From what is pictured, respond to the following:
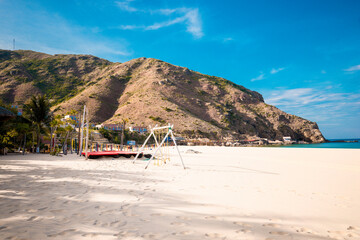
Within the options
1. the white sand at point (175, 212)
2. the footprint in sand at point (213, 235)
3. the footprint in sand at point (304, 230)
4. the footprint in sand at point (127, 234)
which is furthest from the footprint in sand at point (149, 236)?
the footprint in sand at point (304, 230)

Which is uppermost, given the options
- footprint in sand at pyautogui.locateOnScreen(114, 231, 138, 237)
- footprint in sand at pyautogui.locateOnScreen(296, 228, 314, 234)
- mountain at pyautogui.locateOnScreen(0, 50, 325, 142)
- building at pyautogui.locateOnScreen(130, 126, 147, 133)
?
mountain at pyautogui.locateOnScreen(0, 50, 325, 142)

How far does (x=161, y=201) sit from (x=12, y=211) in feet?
9.39

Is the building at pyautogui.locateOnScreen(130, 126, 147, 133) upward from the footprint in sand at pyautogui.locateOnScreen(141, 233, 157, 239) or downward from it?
upward

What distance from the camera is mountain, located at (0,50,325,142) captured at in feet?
226

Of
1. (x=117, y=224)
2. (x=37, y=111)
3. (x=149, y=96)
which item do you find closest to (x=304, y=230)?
(x=117, y=224)

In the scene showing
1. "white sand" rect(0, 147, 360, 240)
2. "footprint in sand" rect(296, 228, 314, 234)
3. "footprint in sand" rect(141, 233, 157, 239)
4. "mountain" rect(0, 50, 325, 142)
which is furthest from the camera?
"mountain" rect(0, 50, 325, 142)

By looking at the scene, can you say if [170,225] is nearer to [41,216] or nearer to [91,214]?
[91,214]

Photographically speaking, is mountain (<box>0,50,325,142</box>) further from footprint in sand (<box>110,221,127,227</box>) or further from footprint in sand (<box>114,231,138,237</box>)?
footprint in sand (<box>114,231,138,237</box>)

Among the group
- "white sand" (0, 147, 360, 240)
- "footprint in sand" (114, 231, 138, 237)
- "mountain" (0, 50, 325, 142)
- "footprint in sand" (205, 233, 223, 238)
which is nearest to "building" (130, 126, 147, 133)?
"mountain" (0, 50, 325, 142)

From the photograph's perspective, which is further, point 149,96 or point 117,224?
point 149,96

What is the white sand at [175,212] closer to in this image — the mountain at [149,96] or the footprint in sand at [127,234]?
the footprint in sand at [127,234]

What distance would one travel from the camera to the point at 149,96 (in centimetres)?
7625

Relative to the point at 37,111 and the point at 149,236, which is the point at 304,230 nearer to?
the point at 149,236

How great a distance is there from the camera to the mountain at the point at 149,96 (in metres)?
68.9
